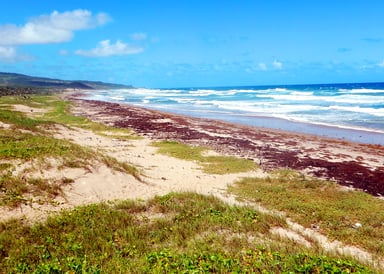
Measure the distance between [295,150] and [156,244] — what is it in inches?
641

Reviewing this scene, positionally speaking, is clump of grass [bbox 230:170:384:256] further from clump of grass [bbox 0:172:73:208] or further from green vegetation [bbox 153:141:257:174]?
clump of grass [bbox 0:172:73:208]

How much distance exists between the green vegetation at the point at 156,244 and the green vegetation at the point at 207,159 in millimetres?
7140

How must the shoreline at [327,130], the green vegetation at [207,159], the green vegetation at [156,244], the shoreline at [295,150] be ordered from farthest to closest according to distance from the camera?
the shoreline at [327,130], the green vegetation at [207,159], the shoreline at [295,150], the green vegetation at [156,244]

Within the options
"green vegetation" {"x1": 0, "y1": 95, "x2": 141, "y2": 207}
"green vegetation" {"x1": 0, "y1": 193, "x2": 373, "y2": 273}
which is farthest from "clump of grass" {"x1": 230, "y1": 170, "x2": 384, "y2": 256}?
"green vegetation" {"x1": 0, "y1": 95, "x2": 141, "y2": 207}

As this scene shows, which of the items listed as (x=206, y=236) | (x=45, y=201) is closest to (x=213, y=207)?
(x=206, y=236)

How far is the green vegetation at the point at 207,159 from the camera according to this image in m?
17.0

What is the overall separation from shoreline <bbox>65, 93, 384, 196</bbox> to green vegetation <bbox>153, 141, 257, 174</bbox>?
1.06 meters

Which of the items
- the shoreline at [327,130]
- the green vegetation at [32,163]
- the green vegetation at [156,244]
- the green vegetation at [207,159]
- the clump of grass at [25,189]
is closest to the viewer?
the green vegetation at [156,244]

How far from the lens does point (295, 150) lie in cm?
2181

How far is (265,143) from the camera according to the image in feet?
78.8

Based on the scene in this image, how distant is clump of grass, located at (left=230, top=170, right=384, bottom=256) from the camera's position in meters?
9.23

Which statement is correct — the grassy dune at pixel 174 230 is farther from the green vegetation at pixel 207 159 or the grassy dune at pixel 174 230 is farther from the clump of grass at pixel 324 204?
the green vegetation at pixel 207 159

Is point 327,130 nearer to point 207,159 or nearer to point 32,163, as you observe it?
point 207,159

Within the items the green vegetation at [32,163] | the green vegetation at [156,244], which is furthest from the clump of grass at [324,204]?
the green vegetation at [32,163]
